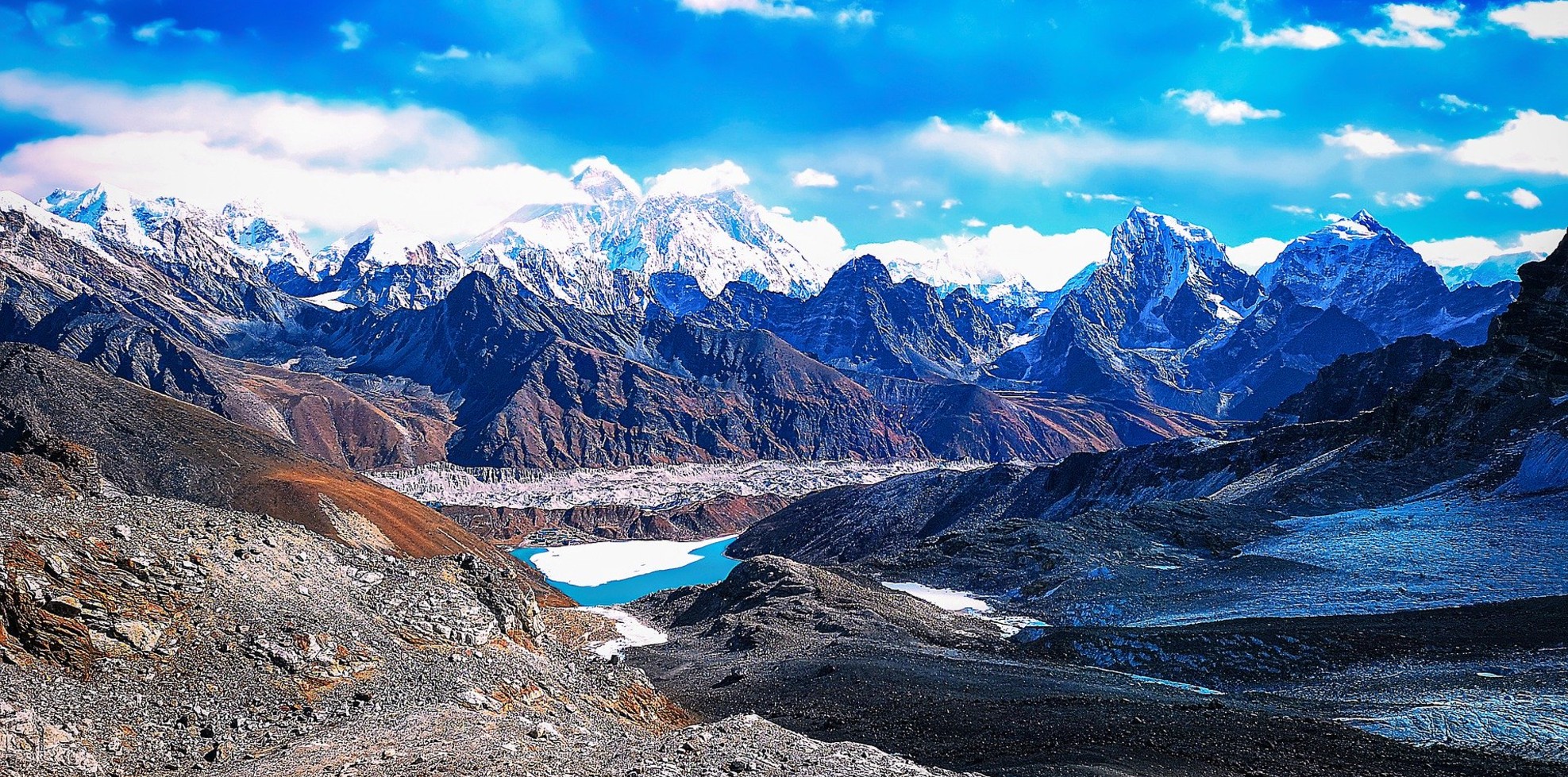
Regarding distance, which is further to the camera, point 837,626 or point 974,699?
point 837,626

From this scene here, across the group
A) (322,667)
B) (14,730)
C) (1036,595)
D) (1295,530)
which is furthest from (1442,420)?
(14,730)

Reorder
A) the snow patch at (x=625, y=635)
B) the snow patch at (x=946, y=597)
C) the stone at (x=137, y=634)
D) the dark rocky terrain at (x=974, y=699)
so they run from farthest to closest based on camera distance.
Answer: the snow patch at (x=946, y=597) → the snow patch at (x=625, y=635) → the dark rocky terrain at (x=974, y=699) → the stone at (x=137, y=634)

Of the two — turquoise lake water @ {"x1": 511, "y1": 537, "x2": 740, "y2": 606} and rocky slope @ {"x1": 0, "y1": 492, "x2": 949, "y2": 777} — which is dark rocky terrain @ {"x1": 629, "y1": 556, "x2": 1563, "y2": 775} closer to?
rocky slope @ {"x1": 0, "y1": 492, "x2": 949, "y2": 777}

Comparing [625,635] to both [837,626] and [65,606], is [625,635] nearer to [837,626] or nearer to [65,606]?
[837,626]

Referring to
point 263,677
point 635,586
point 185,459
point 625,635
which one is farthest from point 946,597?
point 635,586

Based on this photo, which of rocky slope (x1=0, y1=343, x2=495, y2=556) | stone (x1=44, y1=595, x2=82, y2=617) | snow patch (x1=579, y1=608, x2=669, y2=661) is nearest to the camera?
stone (x1=44, y1=595, x2=82, y2=617)

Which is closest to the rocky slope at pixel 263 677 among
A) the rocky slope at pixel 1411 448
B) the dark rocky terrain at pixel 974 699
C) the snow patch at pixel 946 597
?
the dark rocky terrain at pixel 974 699

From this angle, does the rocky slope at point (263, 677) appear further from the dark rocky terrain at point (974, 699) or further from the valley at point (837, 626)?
the dark rocky terrain at point (974, 699)

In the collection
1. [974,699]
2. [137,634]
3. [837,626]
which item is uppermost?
[137,634]

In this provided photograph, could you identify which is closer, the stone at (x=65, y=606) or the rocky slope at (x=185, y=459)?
the stone at (x=65, y=606)

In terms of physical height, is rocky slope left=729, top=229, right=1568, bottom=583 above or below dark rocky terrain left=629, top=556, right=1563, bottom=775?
above

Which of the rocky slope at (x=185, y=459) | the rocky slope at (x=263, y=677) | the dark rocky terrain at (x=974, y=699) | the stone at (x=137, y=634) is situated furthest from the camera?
the rocky slope at (x=185, y=459)

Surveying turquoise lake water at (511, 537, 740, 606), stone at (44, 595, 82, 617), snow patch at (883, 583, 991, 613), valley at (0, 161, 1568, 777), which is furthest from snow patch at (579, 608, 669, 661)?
turquoise lake water at (511, 537, 740, 606)
